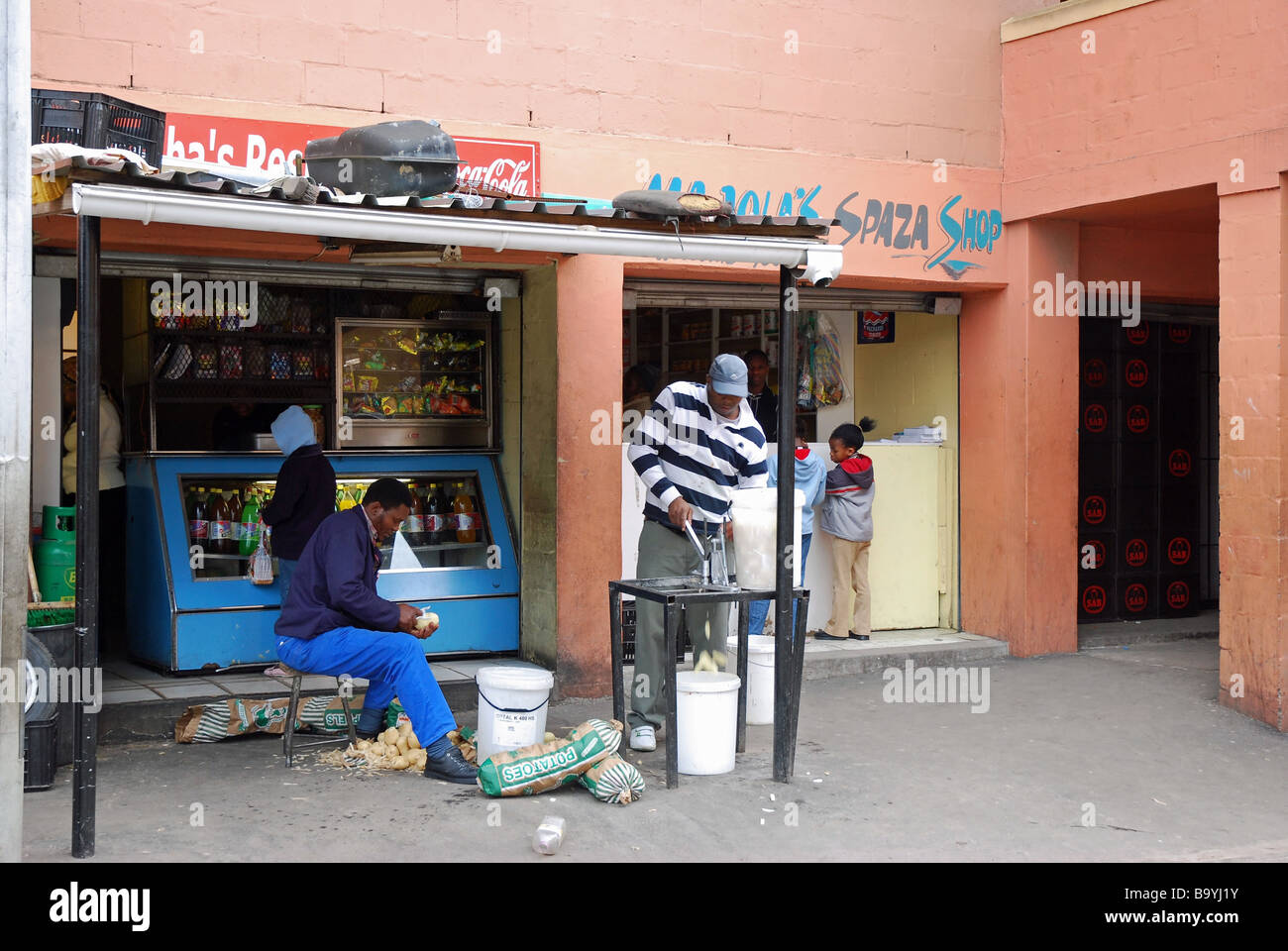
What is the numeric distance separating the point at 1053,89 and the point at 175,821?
741cm

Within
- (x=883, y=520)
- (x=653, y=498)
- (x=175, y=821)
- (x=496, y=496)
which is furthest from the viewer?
(x=883, y=520)

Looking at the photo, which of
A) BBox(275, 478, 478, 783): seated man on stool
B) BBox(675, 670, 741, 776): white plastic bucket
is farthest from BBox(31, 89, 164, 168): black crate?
BBox(675, 670, 741, 776): white plastic bucket

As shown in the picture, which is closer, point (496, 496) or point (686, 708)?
point (686, 708)

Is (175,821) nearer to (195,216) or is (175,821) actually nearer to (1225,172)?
(195,216)

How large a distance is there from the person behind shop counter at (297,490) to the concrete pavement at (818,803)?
1292mm

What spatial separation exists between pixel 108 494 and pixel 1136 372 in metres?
7.98

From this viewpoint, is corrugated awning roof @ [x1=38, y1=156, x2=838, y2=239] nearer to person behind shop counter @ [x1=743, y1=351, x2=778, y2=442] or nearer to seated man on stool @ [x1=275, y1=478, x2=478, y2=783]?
seated man on stool @ [x1=275, y1=478, x2=478, y2=783]

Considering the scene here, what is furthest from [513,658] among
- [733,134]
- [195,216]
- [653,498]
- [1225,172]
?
[1225,172]

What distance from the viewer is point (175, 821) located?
5535 mm

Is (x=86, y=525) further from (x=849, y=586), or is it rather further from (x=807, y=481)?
(x=849, y=586)

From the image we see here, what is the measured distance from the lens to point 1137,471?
10.9m

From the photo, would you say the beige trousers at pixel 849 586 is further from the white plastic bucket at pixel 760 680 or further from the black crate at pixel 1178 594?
the black crate at pixel 1178 594

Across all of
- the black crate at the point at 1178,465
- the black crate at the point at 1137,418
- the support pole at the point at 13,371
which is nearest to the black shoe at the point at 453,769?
the support pole at the point at 13,371

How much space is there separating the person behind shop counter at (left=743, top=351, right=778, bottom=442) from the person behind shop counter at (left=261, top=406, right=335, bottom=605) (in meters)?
3.22
